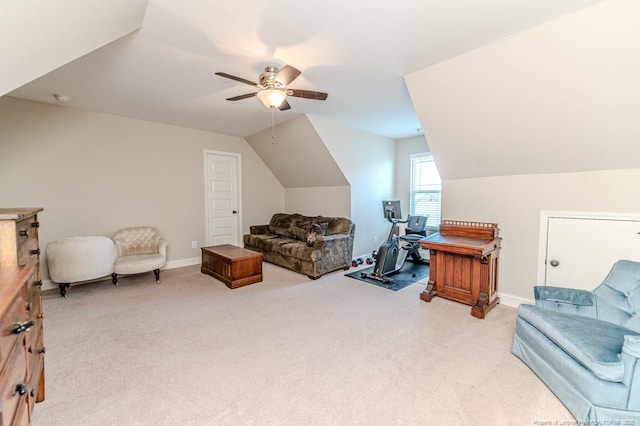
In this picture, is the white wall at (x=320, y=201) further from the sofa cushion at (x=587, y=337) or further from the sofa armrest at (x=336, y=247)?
the sofa cushion at (x=587, y=337)

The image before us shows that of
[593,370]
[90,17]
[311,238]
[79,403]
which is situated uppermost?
[90,17]

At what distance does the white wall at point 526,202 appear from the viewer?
2.50m

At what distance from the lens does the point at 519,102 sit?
242 centimetres

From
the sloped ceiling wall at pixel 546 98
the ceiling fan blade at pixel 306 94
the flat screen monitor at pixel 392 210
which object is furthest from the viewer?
the flat screen monitor at pixel 392 210

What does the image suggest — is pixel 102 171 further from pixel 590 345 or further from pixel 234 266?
pixel 590 345

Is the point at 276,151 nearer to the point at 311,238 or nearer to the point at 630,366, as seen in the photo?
the point at 311,238

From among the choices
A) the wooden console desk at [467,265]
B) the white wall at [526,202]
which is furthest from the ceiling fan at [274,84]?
the white wall at [526,202]

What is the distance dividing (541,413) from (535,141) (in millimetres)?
2279

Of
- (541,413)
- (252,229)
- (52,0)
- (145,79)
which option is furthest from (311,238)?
(52,0)

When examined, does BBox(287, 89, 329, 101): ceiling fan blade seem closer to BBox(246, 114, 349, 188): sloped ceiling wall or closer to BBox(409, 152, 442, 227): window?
BBox(246, 114, 349, 188): sloped ceiling wall

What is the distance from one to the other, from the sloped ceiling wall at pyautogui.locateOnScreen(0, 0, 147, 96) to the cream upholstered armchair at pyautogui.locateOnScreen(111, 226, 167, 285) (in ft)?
8.34

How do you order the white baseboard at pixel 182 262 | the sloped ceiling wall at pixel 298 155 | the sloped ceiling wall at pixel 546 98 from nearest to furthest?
the sloped ceiling wall at pixel 546 98
the sloped ceiling wall at pixel 298 155
the white baseboard at pixel 182 262

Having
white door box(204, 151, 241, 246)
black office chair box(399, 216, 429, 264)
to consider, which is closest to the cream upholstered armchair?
white door box(204, 151, 241, 246)

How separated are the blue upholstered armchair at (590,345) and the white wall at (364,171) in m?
3.22
